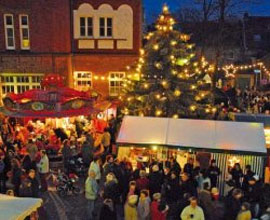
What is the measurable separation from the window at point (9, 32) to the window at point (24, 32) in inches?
21.1

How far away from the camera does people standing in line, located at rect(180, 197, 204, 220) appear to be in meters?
8.66

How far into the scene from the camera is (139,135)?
41.4 ft

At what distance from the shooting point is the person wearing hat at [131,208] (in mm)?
9179

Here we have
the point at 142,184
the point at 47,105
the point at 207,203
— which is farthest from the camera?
the point at 47,105

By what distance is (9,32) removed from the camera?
22844mm

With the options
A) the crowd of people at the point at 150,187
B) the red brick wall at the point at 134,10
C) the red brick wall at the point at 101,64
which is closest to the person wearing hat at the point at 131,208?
the crowd of people at the point at 150,187

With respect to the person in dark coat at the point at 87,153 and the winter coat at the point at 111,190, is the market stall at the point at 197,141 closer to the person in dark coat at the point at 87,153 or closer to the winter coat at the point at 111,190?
the person in dark coat at the point at 87,153

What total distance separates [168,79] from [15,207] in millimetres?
9945

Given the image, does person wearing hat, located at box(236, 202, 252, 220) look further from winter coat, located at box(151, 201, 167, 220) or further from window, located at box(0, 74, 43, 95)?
window, located at box(0, 74, 43, 95)

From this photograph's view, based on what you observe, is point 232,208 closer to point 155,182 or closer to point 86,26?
point 155,182

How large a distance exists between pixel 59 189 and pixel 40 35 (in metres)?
12.8

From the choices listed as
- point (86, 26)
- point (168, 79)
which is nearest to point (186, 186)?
point (168, 79)

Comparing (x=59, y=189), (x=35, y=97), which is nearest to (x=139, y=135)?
(x=59, y=189)

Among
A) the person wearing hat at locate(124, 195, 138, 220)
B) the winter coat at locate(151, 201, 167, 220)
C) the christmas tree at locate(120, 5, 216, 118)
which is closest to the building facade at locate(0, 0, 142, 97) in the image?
the christmas tree at locate(120, 5, 216, 118)
